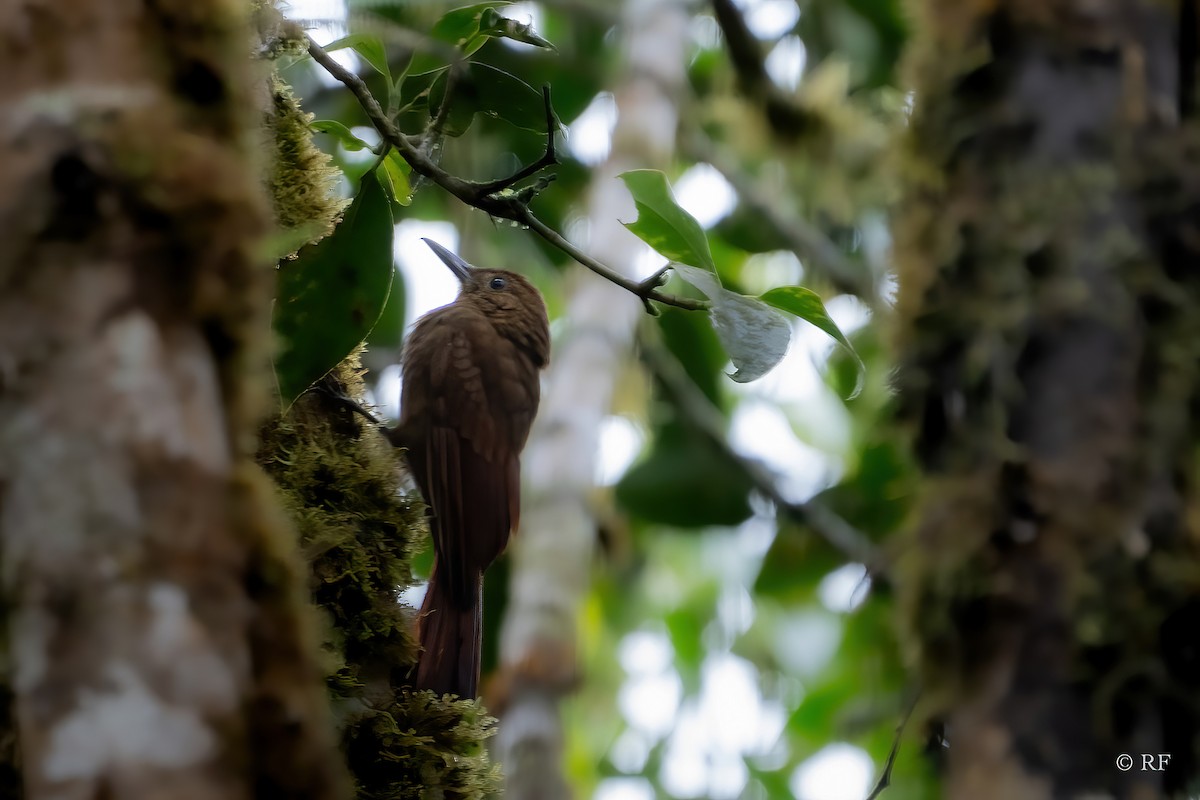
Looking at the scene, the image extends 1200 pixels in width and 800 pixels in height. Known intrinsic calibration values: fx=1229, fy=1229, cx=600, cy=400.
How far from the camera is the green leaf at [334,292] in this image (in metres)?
1.71

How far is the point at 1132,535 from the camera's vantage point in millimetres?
1682

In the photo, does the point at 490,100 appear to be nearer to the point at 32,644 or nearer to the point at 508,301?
the point at 32,644

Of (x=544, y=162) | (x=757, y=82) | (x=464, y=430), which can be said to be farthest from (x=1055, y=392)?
(x=757, y=82)

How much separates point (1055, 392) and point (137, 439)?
4.45 ft

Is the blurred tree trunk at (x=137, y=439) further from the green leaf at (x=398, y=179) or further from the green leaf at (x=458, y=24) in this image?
the green leaf at (x=398, y=179)

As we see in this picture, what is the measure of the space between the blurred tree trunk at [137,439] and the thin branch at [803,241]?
407 cm

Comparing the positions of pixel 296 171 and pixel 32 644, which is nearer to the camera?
pixel 32 644

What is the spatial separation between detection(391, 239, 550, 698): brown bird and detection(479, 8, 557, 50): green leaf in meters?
1.00

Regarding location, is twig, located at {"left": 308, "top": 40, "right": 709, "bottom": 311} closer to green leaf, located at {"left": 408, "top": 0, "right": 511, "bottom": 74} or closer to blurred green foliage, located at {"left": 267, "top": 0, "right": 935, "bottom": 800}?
green leaf, located at {"left": 408, "top": 0, "right": 511, "bottom": 74}

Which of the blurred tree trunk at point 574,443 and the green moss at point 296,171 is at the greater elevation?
the green moss at point 296,171

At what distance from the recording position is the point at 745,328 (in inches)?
67.0

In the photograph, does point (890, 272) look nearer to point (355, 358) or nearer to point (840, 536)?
point (355, 358)

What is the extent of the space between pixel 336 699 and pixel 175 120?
107 cm

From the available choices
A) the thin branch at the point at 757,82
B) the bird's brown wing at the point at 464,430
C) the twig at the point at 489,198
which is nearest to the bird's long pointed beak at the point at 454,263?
the bird's brown wing at the point at 464,430
